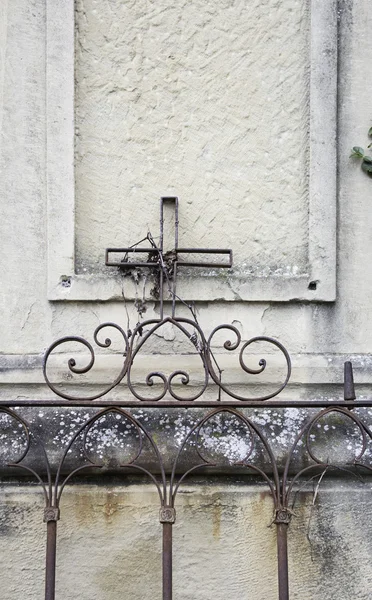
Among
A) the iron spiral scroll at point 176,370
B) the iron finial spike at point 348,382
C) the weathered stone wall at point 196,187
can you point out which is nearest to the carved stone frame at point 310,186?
the weathered stone wall at point 196,187

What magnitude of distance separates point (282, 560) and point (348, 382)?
0.44 metres

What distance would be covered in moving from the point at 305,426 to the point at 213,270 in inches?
18.4

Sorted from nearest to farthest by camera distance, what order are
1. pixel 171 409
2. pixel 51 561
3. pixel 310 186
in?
1. pixel 51 561
2. pixel 171 409
3. pixel 310 186

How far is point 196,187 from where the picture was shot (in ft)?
7.00

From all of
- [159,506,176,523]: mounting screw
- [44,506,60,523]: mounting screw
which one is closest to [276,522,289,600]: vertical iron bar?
[159,506,176,523]: mounting screw

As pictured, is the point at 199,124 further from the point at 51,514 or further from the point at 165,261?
the point at 51,514

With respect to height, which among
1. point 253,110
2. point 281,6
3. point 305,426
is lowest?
point 305,426

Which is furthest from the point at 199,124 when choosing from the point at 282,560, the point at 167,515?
the point at 282,560

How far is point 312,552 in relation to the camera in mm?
1950

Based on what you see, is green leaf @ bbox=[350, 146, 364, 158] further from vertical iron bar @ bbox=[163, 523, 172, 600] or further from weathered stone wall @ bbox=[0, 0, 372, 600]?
vertical iron bar @ bbox=[163, 523, 172, 600]

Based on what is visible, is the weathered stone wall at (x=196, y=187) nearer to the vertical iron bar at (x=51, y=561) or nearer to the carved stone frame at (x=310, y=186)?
the carved stone frame at (x=310, y=186)

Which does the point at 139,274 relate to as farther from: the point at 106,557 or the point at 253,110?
the point at 106,557

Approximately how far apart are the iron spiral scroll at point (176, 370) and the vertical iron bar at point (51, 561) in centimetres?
30

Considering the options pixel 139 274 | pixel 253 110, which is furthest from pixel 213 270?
pixel 253 110
